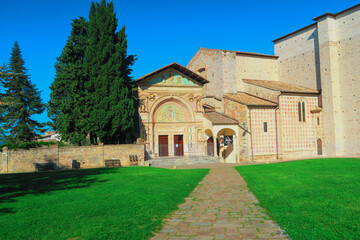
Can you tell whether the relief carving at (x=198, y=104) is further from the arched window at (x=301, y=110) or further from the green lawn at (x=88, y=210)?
the green lawn at (x=88, y=210)

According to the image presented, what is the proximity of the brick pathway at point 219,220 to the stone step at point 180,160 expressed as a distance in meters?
15.2

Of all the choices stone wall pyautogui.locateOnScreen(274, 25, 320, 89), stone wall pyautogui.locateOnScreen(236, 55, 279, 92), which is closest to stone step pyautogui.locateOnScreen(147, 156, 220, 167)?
stone wall pyautogui.locateOnScreen(236, 55, 279, 92)

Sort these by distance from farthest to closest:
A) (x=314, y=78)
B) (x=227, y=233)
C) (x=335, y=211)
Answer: (x=314, y=78) < (x=335, y=211) < (x=227, y=233)

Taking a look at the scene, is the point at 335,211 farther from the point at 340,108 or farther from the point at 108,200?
→ the point at 340,108

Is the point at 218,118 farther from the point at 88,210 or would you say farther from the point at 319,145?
the point at 88,210

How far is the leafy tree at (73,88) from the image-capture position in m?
24.3

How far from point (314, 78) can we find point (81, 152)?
80.8 ft

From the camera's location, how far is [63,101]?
24.3m

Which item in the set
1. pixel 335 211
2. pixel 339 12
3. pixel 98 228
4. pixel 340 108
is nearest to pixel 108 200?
pixel 98 228

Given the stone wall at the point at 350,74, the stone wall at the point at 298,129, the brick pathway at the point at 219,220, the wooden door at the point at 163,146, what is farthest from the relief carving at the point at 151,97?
the brick pathway at the point at 219,220

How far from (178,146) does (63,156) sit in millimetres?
11236

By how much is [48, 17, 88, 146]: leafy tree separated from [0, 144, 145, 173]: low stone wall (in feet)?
4.86

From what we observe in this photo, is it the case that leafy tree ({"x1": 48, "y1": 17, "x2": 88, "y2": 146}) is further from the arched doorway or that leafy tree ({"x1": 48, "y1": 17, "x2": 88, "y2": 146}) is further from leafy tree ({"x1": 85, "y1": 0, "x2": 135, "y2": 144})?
the arched doorway

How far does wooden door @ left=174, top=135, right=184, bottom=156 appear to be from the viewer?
97.8 feet
